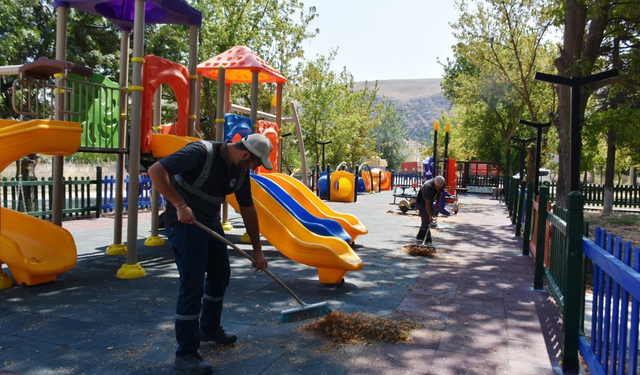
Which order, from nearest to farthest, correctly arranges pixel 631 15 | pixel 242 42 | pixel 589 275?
pixel 589 275 < pixel 631 15 < pixel 242 42

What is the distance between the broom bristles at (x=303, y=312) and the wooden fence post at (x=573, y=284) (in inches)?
82.3

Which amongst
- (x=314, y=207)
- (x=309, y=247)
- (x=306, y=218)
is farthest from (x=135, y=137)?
(x=314, y=207)

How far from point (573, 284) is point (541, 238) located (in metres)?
2.60

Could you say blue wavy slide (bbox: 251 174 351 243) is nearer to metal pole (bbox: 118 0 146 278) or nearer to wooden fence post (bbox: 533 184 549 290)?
metal pole (bbox: 118 0 146 278)

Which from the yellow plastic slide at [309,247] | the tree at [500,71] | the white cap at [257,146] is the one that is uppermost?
the tree at [500,71]

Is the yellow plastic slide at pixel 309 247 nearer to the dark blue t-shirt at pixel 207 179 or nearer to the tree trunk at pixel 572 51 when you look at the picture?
the dark blue t-shirt at pixel 207 179

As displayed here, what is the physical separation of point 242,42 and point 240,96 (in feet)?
11.9

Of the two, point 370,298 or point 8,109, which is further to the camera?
point 8,109

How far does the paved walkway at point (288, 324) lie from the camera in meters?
3.65

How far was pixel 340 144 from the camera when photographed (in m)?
31.2

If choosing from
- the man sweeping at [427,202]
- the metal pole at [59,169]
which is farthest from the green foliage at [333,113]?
the metal pole at [59,169]

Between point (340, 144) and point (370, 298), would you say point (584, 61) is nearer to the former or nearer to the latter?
point (370, 298)

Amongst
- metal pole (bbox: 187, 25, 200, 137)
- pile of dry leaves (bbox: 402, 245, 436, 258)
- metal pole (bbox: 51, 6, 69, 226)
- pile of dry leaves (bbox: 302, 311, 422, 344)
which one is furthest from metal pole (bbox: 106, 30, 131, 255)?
pile of dry leaves (bbox: 402, 245, 436, 258)

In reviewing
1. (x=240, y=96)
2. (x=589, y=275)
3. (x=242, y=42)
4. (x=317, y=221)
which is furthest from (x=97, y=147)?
(x=240, y=96)
